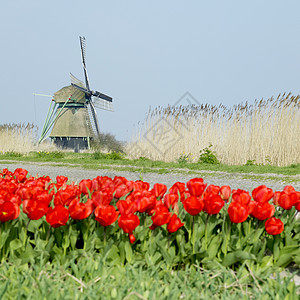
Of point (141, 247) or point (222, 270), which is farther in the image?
point (141, 247)

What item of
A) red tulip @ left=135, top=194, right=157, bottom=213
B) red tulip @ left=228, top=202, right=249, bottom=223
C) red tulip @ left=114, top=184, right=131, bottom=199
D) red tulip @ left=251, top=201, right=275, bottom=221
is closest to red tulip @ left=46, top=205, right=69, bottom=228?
red tulip @ left=135, top=194, right=157, bottom=213

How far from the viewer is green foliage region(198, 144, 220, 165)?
12.3m

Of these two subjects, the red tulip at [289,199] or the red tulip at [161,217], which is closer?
the red tulip at [161,217]

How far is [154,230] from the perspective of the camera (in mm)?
2289

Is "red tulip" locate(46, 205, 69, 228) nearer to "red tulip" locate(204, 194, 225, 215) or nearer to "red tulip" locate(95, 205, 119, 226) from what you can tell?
"red tulip" locate(95, 205, 119, 226)

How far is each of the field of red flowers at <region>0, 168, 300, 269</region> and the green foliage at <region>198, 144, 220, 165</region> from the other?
32.1 feet

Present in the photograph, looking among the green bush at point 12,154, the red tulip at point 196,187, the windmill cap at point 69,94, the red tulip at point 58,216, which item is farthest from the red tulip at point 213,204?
the windmill cap at point 69,94

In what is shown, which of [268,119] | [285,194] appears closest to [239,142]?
[268,119]

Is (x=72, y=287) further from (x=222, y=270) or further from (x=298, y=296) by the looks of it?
(x=298, y=296)

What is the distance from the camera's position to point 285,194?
250 cm

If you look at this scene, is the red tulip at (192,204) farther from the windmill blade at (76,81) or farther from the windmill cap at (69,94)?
the windmill blade at (76,81)

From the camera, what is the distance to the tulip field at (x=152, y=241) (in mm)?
2055

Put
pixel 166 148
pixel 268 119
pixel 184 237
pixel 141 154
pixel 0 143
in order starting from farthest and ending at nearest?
pixel 0 143 → pixel 141 154 → pixel 166 148 → pixel 268 119 → pixel 184 237

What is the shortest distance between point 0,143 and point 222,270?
2251 cm
